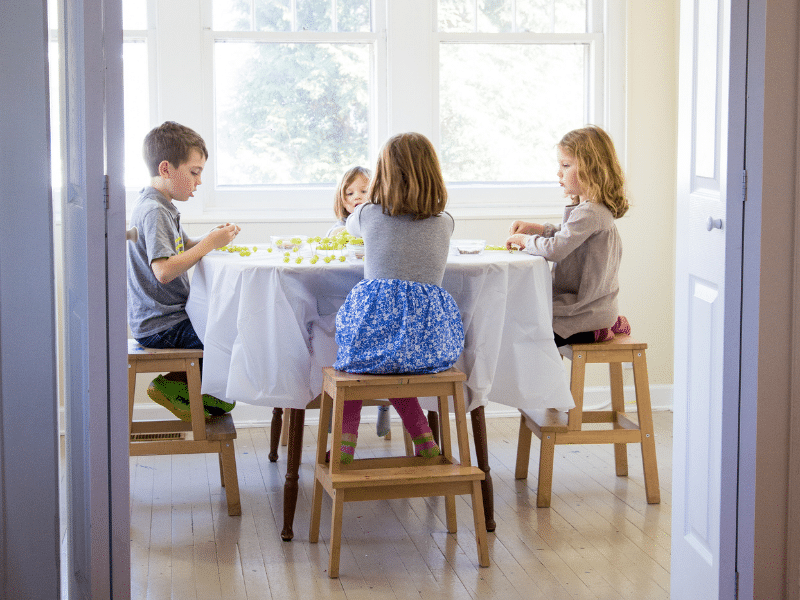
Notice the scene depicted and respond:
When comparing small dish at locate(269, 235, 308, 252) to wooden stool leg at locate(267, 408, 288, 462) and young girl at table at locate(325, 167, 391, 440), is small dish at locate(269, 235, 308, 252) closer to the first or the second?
young girl at table at locate(325, 167, 391, 440)

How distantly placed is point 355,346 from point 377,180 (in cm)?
48

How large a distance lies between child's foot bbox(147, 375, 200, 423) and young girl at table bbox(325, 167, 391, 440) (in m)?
0.87

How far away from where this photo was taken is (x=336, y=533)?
8.24ft

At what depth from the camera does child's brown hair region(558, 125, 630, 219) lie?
10.4 feet

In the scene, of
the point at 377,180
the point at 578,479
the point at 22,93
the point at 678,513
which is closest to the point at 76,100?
the point at 22,93

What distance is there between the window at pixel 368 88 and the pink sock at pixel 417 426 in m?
1.53

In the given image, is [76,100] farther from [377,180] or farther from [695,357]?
[695,357]

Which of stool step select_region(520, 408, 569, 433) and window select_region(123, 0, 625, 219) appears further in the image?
window select_region(123, 0, 625, 219)

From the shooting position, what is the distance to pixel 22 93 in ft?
5.90

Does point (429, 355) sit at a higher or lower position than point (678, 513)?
higher

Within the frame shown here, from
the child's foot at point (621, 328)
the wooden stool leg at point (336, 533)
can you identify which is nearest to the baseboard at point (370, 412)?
the child's foot at point (621, 328)

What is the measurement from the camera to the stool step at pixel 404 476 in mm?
2473

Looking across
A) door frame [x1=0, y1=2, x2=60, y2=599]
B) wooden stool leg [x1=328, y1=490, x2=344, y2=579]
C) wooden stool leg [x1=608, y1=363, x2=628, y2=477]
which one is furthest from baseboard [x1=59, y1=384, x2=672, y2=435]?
door frame [x1=0, y1=2, x2=60, y2=599]

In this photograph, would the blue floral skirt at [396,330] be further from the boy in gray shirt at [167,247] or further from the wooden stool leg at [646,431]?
the wooden stool leg at [646,431]
